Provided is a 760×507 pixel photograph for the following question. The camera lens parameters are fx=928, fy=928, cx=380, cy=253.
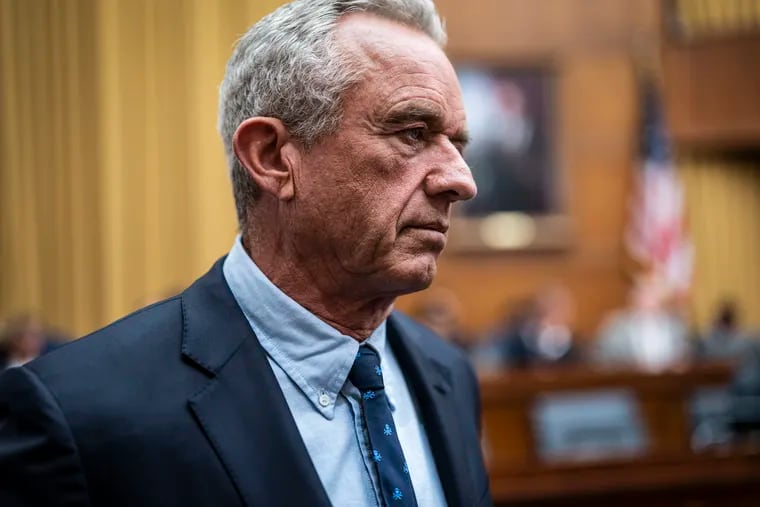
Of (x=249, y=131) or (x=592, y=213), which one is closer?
(x=249, y=131)

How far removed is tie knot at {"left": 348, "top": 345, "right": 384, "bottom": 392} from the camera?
151cm

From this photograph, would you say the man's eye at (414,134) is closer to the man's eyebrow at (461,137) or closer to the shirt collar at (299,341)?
the man's eyebrow at (461,137)

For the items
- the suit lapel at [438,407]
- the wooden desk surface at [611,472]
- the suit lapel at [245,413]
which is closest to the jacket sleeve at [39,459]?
the suit lapel at [245,413]

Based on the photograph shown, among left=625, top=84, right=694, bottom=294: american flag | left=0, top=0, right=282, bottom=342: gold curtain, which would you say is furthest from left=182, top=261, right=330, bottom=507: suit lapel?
left=625, top=84, right=694, bottom=294: american flag

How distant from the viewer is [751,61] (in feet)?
35.6

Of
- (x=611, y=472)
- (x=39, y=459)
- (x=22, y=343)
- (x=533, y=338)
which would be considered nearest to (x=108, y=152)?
(x=22, y=343)

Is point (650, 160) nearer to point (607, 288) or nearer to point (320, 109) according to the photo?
point (607, 288)

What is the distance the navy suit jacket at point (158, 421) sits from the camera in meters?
1.24

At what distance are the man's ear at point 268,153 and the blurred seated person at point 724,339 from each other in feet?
Result: 26.1

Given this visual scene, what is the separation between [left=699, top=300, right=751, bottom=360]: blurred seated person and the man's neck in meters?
7.83

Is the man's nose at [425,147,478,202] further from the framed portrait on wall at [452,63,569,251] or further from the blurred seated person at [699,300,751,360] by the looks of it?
the framed portrait on wall at [452,63,569,251]

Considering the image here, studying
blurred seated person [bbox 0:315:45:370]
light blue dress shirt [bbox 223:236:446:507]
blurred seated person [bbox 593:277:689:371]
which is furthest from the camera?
blurred seated person [bbox 593:277:689:371]

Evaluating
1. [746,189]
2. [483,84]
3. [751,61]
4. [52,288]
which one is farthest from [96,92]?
[746,189]

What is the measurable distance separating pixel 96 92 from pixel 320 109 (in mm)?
7593
